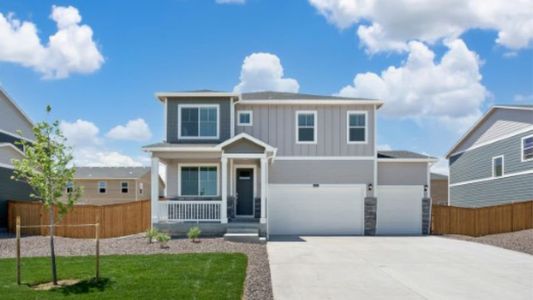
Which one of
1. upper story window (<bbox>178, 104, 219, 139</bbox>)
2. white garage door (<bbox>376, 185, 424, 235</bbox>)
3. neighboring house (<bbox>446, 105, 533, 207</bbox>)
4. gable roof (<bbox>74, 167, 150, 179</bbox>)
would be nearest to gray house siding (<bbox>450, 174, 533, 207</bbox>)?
neighboring house (<bbox>446, 105, 533, 207</bbox>)

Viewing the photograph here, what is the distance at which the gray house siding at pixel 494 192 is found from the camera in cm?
2102

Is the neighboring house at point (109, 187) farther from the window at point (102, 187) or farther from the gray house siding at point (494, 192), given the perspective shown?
the gray house siding at point (494, 192)

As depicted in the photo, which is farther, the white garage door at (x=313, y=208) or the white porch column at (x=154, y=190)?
the white garage door at (x=313, y=208)

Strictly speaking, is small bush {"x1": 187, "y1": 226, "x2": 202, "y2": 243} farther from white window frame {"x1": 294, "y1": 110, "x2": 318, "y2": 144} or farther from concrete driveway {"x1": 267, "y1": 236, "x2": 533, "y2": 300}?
white window frame {"x1": 294, "y1": 110, "x2": 318, "y2": 144}

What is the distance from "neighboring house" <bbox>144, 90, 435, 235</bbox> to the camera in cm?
2012

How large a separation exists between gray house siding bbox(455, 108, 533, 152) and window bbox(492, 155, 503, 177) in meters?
1.09

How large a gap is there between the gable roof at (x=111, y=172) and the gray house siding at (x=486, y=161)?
83.8 ft

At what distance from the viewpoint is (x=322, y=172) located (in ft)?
68.6

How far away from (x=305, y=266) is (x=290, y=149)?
966cm

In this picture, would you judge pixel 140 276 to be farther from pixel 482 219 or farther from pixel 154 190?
pixel 482 219

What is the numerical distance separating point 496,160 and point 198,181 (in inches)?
570

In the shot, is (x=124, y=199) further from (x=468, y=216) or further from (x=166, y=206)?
(x=468, y=216)

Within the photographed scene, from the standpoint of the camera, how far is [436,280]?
33.2 ft

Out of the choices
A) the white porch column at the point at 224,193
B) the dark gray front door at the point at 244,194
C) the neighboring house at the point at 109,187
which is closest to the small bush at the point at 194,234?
the white porch column at the point at 224,193
